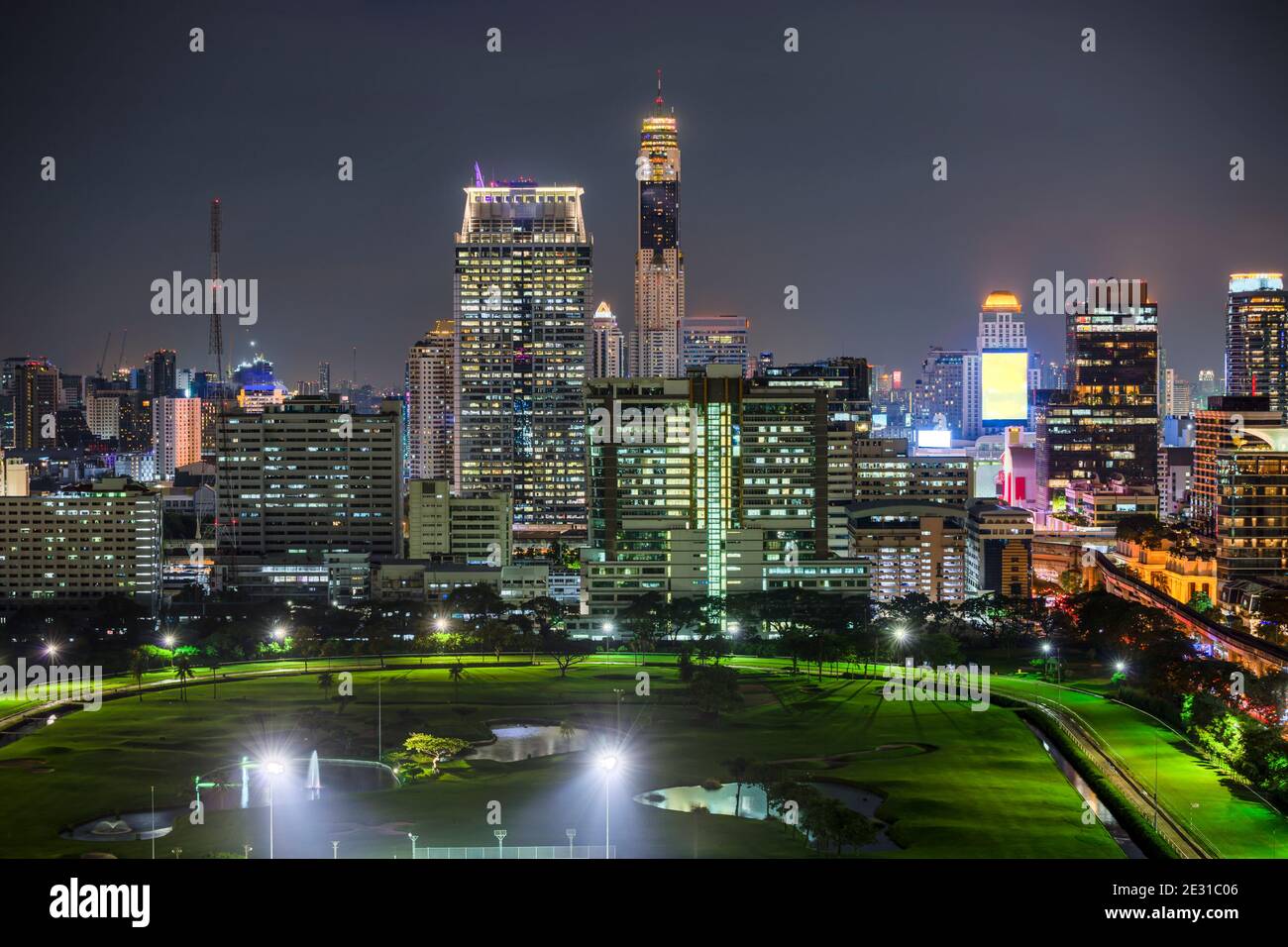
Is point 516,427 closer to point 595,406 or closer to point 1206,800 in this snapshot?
point 595,406

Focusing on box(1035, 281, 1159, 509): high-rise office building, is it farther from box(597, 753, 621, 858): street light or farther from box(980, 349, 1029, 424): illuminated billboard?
box(597, 753, 621, 858): street light

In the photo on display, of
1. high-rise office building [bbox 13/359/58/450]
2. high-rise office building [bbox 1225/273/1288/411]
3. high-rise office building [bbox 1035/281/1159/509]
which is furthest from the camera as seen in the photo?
high-rise office building [bbox 1225/273/1288/411]

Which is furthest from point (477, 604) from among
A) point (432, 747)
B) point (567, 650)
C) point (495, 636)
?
point (432, 747)

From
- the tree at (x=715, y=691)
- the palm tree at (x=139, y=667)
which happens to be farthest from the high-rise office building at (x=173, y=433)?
the tree at (x=715, y=691)

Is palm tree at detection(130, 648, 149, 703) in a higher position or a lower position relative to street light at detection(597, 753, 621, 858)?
higher

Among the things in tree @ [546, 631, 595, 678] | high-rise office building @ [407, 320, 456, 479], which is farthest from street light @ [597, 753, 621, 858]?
high-rise office building @ [407, 320, 456, 479]

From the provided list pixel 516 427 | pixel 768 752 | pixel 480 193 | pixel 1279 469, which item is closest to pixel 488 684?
pixel 768 752
